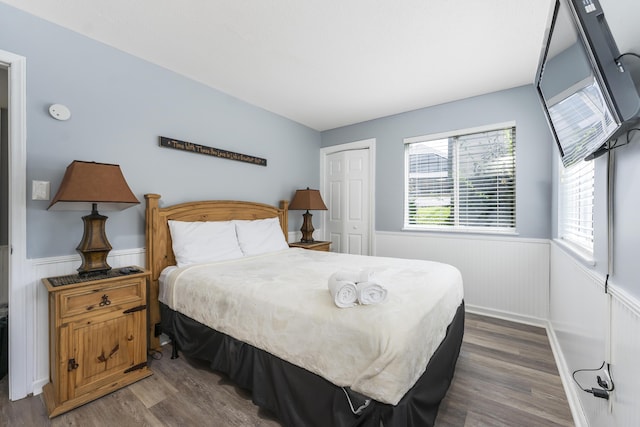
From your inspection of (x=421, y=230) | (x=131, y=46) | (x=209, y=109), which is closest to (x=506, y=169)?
(x=421, y=230)

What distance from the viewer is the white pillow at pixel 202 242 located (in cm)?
239

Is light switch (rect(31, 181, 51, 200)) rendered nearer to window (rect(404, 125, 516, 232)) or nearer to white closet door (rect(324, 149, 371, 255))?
white closet door (rect(324, 149, 371, 255))

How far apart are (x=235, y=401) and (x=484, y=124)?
3574mm

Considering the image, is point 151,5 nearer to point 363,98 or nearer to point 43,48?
point 43,48

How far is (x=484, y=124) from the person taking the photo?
10.3ft

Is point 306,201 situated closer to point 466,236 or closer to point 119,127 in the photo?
point 466,236

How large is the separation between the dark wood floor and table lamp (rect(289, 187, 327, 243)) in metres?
2.14

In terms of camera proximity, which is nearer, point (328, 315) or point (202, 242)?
point (328, 315)

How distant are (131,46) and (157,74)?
0.29 metres

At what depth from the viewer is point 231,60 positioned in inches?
95.7

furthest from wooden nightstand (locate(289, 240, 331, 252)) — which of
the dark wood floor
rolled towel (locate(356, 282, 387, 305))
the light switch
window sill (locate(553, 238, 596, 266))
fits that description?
window sill (locate(553, 238, 596, 266))

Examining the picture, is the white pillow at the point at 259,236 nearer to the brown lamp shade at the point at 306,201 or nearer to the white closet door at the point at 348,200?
the brown lamp shade at the point at 306,201

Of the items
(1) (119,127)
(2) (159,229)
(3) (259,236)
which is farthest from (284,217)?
(1) (119,127)

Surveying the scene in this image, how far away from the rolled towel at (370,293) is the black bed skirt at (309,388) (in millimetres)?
400
